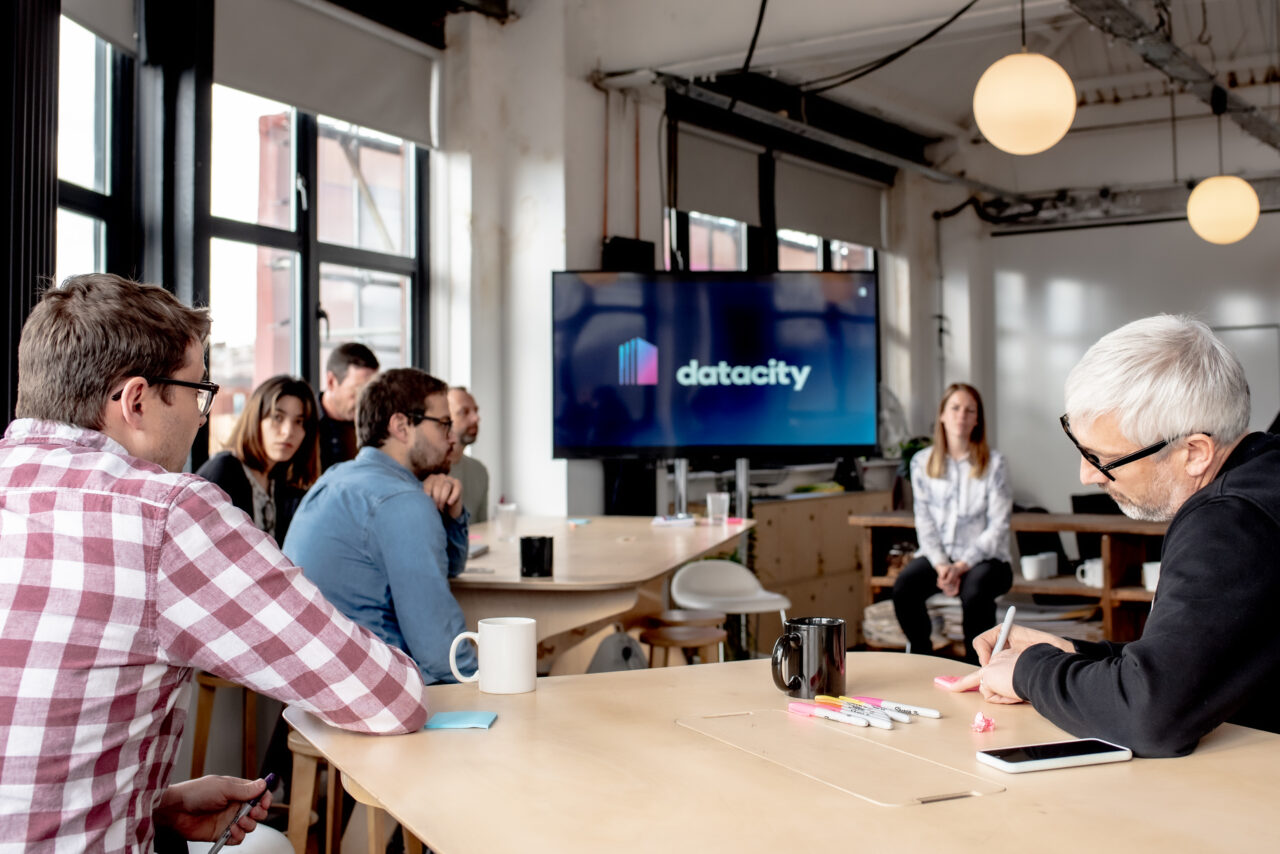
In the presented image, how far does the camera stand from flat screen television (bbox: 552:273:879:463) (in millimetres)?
5297

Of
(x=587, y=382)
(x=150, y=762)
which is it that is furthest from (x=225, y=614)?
(x=587, y=382)

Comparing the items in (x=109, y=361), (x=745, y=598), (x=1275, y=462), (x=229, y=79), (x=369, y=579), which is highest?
(x=229, y=79)

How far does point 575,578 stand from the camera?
2.99 m

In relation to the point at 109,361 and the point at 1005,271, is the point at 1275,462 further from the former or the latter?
the point at 1005,271

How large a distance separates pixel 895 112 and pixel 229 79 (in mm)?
4947

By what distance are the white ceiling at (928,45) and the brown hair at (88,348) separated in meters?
4.01

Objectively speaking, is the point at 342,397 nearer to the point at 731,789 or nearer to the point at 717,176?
the point at 717,176

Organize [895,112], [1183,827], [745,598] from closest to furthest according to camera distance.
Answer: [1183,827] < [745,598] < [895,112]

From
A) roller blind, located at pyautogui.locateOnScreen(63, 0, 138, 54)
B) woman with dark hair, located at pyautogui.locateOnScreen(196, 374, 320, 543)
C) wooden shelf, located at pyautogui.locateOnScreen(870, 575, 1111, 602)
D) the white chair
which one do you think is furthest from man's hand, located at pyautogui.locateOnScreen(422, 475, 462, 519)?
wooden shelf, located at pyautogui.locateOnScreen(870, 575, 1111, 602)

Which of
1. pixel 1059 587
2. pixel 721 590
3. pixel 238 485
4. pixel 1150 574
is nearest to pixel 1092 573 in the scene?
pixel 1059 587

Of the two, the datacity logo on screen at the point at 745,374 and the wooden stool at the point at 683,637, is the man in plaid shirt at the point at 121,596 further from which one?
the datacity logo on screen at the point at 745,374

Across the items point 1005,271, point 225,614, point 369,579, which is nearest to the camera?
point 225,614

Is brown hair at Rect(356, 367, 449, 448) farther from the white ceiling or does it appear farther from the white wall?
the white wall

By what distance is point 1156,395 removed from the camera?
4.73 ft
